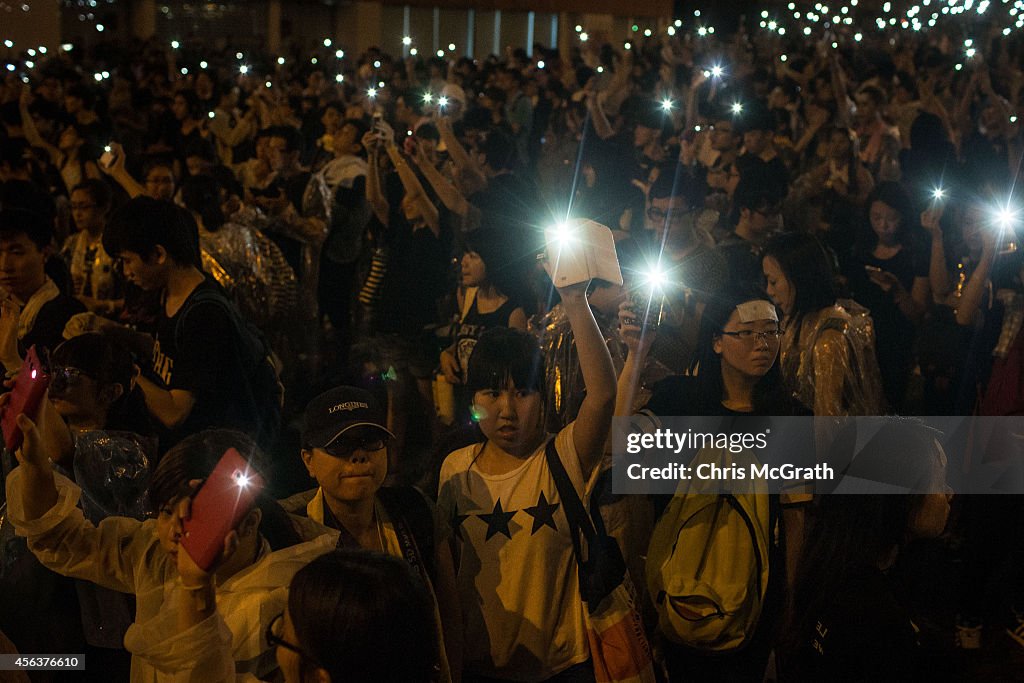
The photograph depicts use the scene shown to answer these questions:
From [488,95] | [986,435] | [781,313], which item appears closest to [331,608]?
[781,313]

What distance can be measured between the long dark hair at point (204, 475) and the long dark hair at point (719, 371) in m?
1.53

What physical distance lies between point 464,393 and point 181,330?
4.44ft

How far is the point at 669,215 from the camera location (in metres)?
5.79

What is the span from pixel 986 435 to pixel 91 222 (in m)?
4.33

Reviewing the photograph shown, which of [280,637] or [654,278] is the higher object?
[654,278]

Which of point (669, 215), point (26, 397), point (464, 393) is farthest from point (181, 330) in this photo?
point (669, 215)

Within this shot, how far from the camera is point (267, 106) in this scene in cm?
1405

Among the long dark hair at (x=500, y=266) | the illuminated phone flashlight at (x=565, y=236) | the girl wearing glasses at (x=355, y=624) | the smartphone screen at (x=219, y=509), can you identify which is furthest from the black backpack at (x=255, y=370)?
the girl wearing glasses at (x=355, y=624)

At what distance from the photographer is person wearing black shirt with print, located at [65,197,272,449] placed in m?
3.79

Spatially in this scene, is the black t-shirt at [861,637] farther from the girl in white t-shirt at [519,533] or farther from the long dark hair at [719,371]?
the long dark hair at [719,371]

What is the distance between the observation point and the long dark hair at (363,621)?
1.96 meters

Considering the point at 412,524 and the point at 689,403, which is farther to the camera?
the point at 689,403

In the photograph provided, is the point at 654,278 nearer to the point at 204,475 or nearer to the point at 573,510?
the point at 573,510

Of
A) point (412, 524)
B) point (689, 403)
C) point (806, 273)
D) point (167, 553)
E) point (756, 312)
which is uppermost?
point (806, 273)
